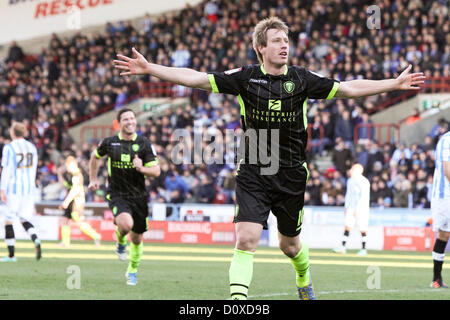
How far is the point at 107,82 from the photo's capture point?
1243 inches

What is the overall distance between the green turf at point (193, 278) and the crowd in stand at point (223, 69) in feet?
16.7

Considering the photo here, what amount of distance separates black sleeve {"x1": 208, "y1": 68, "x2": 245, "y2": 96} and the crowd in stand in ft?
48.5

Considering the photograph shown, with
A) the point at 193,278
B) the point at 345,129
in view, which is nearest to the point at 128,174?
the point at 193,278

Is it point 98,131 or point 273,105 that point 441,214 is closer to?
point 273,105

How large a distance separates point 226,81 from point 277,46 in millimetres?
553

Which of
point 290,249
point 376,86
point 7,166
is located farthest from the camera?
point 7,166

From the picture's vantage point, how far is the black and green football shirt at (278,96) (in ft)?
25.5

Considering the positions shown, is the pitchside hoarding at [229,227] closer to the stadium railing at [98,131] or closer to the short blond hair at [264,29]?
the stadium railing at [98,131]

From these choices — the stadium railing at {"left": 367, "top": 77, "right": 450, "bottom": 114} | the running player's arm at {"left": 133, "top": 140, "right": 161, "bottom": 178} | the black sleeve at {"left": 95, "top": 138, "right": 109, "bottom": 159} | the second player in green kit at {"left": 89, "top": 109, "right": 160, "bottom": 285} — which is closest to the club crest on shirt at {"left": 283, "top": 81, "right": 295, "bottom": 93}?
the running player's arm at {"left": 133, "top": 140, "right": 161, "bottom": 178}

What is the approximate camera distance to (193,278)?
12.5 metres

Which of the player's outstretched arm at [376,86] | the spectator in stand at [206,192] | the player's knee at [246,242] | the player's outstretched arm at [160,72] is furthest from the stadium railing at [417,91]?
the player's knee at [246,242]
